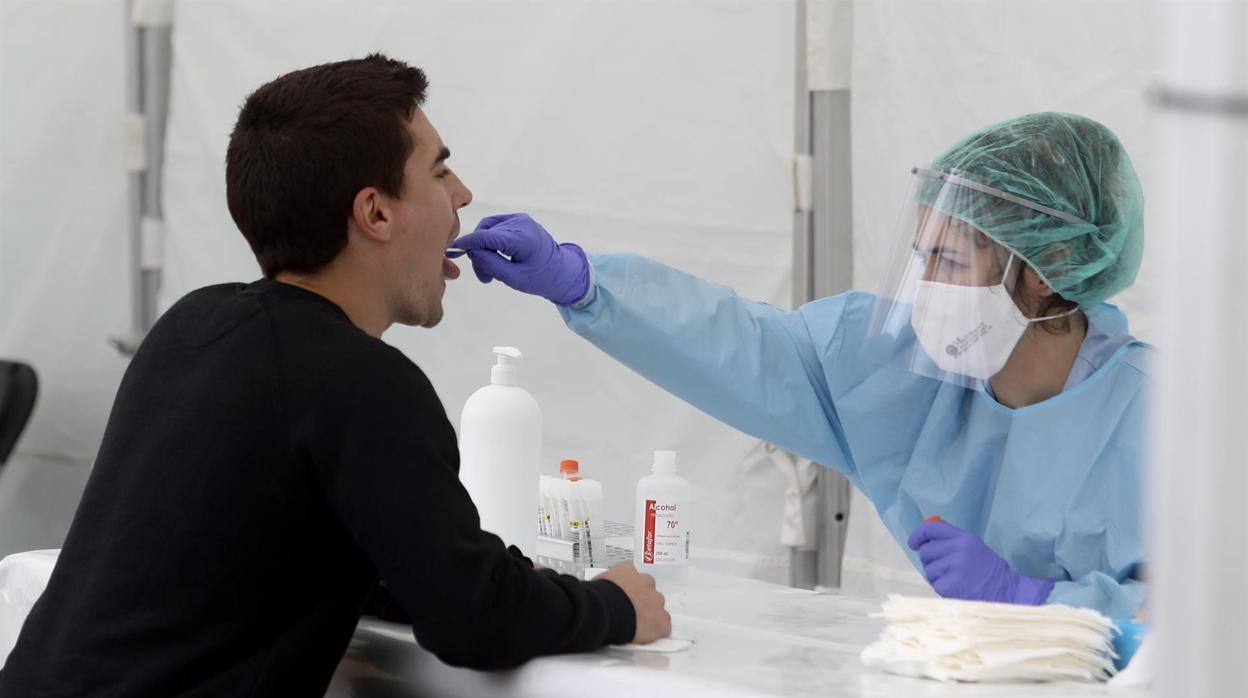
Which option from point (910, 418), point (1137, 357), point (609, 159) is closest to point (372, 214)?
point (910, 418)

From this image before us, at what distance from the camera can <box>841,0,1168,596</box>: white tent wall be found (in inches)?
93.9

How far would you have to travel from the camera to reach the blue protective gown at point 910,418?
5.47 ft

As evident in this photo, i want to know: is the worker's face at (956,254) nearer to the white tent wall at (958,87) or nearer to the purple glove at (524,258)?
the purple glove at (524,258)

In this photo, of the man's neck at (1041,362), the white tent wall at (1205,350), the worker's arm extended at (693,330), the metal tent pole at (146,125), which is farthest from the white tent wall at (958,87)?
the metal tent pole at (146,125)

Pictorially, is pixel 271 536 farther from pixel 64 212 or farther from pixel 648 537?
pixel 64 212

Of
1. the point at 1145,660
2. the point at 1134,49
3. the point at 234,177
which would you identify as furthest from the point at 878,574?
the point at 234,177

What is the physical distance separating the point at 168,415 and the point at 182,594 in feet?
0.56

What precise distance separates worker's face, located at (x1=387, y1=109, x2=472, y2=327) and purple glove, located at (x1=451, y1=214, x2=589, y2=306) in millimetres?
207

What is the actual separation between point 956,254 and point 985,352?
0.45ft

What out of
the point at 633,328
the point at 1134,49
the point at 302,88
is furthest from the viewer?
the point at 1134,49

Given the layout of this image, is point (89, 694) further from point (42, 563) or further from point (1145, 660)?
point (1145, 660)

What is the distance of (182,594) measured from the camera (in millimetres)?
1234

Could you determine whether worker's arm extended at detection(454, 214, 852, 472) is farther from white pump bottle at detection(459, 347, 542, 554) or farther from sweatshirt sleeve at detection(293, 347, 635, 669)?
sweatshirt sleeve at detection(293, 347, 635, 669)

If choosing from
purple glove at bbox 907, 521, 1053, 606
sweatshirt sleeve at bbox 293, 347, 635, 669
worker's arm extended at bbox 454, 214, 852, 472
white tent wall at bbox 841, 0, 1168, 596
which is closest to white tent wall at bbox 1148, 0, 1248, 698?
sweatshirt sleeve at bbox 293, 347, 635, 669
